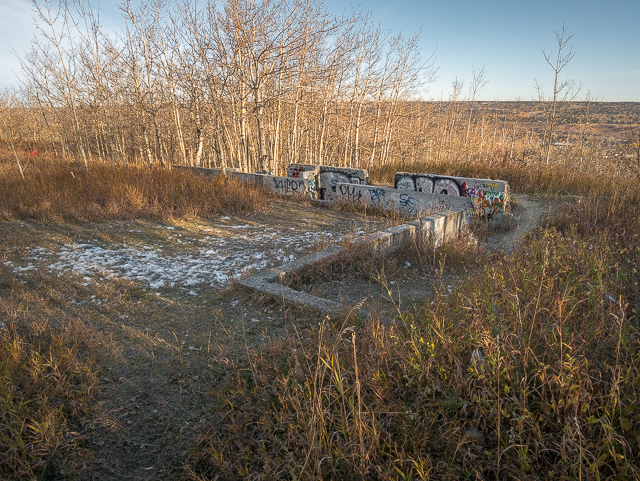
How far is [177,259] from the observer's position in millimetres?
5168

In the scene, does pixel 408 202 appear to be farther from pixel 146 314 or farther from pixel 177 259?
pixel 146 314

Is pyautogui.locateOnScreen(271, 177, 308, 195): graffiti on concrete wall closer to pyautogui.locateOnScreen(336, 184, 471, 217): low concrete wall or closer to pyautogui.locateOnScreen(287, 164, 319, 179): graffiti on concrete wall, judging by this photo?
pyautogui.locateOnScreen(336, 184, 471, 217): low concrete wall

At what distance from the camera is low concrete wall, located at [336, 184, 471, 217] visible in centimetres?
830

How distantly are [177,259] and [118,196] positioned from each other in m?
3.40

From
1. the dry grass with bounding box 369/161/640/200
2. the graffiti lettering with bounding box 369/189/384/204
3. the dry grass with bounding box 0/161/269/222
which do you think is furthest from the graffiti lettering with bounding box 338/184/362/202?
the dry grass with bounding box 369/161/640/200

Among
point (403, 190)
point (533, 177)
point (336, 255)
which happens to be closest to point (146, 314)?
point (336, 255)

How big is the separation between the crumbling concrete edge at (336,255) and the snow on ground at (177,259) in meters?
0.53

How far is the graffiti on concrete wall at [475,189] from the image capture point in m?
8.94

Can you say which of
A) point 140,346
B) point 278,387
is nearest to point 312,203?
point 140,346

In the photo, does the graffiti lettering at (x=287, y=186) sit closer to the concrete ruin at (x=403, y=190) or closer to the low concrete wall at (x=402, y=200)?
the concrete ruin at (x=403, y=190)

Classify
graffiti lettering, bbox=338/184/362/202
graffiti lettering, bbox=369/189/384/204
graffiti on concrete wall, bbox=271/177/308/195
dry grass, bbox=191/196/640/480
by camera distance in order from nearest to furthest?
dry grass, bbox=191/196/640/480 → graffiti lettering, bbox=369/189/384/204 → graffiti lettering, bbox=338/184/362/202 → graffiti on concrete wall, bbox=271/177/308/195

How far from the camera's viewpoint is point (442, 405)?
72.1 inches

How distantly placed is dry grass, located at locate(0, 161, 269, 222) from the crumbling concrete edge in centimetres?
415

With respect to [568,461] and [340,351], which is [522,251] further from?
[568,461]
